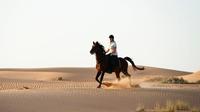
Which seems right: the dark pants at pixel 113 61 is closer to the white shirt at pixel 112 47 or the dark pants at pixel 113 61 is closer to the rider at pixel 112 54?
the rider at pixel 112 54

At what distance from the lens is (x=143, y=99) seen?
22.9 m

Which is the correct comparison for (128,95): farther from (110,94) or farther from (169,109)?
(169,109)

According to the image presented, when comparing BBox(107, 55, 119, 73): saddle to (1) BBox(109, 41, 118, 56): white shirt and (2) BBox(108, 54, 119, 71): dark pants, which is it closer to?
(2) BBox(108, 54, 119, 71): dark pants

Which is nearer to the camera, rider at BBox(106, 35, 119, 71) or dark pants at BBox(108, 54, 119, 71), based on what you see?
rider at BBox(106, 35, 119, 71)

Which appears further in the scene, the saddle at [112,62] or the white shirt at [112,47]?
the saddle at [112,62]

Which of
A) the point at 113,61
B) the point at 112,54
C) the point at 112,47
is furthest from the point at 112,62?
the point at 112,47

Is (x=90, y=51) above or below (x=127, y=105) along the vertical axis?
above

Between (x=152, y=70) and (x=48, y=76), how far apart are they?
17.8m

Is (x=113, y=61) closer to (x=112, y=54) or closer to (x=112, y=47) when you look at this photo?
(x=112, y=54)

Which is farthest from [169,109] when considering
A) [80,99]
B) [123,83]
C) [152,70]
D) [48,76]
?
[152,70]

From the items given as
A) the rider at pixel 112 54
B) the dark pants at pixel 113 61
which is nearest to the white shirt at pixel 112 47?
the rider at pixel 112 54

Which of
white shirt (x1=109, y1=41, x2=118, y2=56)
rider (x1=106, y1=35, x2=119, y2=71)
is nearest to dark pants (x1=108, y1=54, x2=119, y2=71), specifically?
rider (x1=106, y1=35, x2=119, y2=71)

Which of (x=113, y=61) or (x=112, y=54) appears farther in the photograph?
(x=112, y=54)

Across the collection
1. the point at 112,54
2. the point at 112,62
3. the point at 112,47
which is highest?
the point at 112,47
